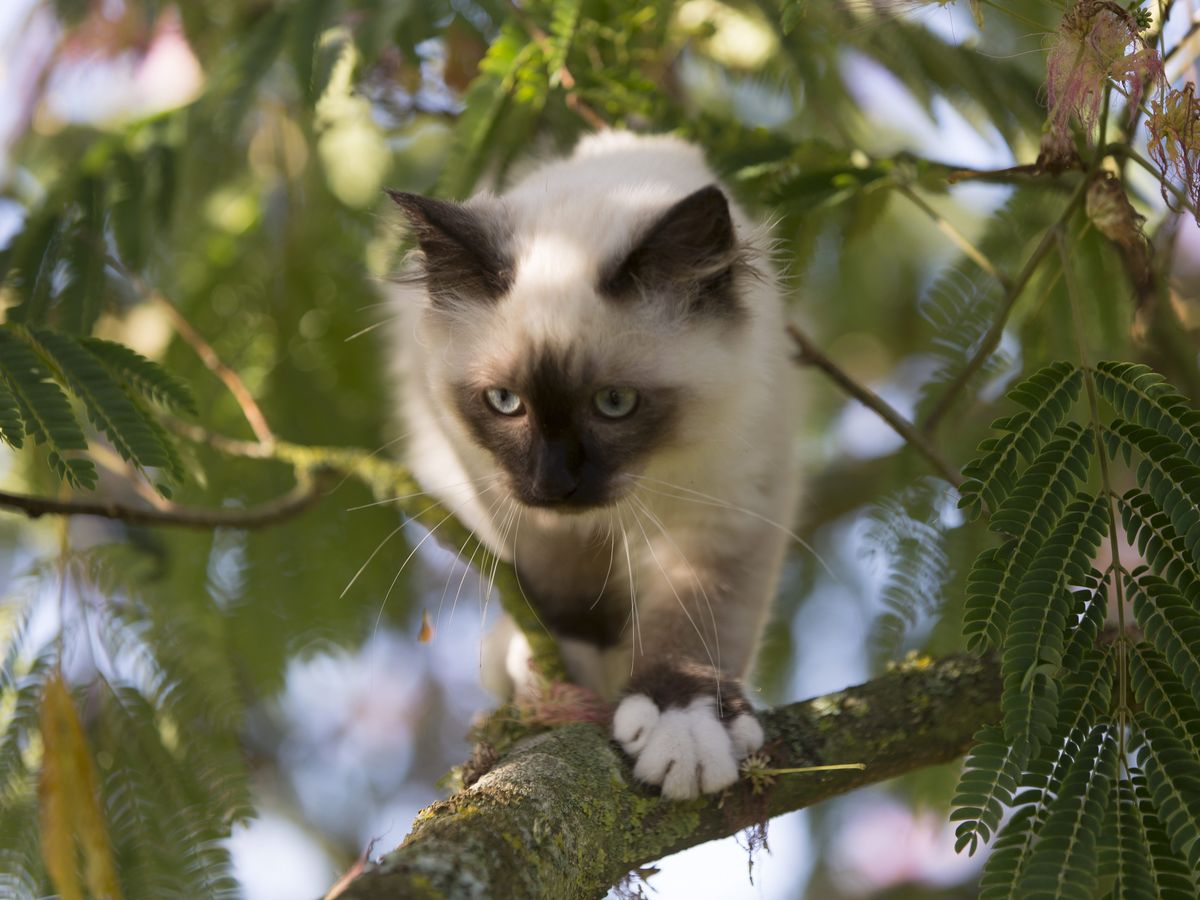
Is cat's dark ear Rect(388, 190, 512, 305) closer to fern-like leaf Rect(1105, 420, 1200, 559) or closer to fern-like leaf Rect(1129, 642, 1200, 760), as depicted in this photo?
fern-like leaf Rect(1105, 420, 1200, 559)

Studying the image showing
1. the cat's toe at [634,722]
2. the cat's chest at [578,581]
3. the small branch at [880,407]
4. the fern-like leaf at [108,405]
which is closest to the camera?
the fern-like leaf at [108,405]

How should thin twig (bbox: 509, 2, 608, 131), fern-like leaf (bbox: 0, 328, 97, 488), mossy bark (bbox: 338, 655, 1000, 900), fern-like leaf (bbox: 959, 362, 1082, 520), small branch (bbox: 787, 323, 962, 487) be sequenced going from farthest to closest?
thin twig (bbox: 509, 2, 608, 131) → small branch (bbox: 787, 323, 962, 487) → fern-like leaf (bbox: 0, 328, 97, 488) → fern-like leaf (bbox: 959, 362, 1082, 520) → mossy bark (bbox: 338, 655, 1000, 900)

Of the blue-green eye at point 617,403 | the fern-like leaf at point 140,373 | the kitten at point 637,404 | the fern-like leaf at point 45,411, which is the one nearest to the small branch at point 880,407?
the kitten at point 637,404

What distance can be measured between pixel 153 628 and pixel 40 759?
50cm

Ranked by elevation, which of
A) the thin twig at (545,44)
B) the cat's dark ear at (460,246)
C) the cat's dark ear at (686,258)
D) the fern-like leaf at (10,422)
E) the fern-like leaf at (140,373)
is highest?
the thin twig at (545,44)

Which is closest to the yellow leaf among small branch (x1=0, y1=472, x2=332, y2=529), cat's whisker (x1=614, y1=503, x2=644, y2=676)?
small branch (x1=0, y1=472, x2=332, y2=529)

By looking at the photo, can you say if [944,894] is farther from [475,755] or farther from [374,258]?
[374,258]

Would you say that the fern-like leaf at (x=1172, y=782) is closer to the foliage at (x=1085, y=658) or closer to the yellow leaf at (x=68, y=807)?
the foliage at (x=1085, y=658)

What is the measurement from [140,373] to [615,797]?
1.57 m

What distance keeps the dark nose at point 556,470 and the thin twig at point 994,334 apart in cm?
117

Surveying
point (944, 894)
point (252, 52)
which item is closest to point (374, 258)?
point (252, 52)

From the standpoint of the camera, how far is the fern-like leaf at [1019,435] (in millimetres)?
2328

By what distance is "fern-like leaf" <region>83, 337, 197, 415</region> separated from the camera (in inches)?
112

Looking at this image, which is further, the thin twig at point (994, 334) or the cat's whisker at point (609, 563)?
the cat's whisker at point (609, 563)
